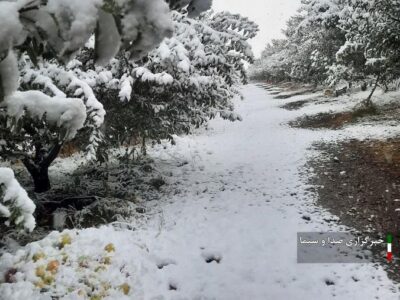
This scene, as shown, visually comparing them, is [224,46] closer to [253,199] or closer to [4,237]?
[253,199]

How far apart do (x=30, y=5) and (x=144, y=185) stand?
764 cm

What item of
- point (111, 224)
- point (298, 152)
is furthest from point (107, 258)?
point (298, 152)

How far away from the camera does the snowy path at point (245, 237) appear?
4805 mm

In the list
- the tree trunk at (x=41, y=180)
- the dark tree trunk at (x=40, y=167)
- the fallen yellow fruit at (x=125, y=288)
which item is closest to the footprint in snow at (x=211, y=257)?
the fallen yellow fruit at (x=125, y=288)

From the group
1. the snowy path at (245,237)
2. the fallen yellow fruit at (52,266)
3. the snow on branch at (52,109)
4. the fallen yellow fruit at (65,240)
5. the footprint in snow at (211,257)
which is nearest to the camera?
the snow on branch at (52,109)

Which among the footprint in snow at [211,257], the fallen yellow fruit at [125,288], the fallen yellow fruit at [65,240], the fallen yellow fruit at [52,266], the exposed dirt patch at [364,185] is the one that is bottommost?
the footprint in snow at [211,257]

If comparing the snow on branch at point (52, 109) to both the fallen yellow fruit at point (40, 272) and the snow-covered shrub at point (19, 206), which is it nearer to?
the snow-covered shrub at point (19, 206)

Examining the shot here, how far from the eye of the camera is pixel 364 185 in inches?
304

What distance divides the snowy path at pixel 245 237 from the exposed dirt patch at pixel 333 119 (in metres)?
3.73

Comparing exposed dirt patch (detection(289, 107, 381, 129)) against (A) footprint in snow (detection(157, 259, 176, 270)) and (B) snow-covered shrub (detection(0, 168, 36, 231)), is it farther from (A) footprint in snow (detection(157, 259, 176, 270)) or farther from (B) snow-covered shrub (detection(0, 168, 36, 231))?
(B) snow-covered shrub (detection(0, 168, 36, 231))

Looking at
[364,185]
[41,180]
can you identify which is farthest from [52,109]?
[364,185]

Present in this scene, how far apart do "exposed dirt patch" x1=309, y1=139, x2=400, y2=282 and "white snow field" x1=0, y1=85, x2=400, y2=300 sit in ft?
1.13

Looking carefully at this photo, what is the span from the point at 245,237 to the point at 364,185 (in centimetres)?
305

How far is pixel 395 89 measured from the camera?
1781 centimetres
